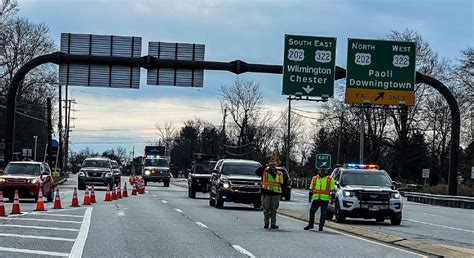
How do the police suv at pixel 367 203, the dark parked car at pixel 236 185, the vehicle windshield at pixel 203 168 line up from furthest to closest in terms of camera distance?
the vehicle windshield at pixel 203 168 < the dark parked car at pixel 236 185 < the police suv at pixel 367 203

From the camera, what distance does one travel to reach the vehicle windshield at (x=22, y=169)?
99.5ft

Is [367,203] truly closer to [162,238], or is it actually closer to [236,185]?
[236,185]

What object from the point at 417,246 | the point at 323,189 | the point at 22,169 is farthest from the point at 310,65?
the point at 417,246

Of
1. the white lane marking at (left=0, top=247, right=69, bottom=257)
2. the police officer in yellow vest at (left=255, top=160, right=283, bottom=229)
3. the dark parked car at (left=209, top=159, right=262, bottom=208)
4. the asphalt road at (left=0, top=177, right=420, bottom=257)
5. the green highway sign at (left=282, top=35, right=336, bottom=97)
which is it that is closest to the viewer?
the white lane marking at (left=0, top=247, right=69, bottom=257)

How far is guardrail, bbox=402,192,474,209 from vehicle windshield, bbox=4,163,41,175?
22427 millimetres

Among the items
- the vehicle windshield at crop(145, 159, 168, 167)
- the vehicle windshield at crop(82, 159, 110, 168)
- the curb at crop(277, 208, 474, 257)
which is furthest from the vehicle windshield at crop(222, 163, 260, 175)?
the vehicle windshield at crop(145, 159, 168, 167)

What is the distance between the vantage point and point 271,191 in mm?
19344

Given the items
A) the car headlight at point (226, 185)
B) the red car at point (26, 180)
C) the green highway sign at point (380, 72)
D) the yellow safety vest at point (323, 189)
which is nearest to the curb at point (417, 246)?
the yellow safety vest at point (323, 189)

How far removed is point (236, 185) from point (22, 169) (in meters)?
9.56

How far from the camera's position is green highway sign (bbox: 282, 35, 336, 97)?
33688mm

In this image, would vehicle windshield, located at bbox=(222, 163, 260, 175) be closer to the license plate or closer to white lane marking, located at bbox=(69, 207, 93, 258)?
the license plate

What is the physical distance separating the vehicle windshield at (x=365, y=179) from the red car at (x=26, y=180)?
12.4 meters

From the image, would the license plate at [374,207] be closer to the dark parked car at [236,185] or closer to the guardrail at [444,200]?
the dark parked car at [236,185]

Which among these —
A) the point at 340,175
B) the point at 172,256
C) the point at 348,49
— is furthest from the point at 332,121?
the point at 172,256
